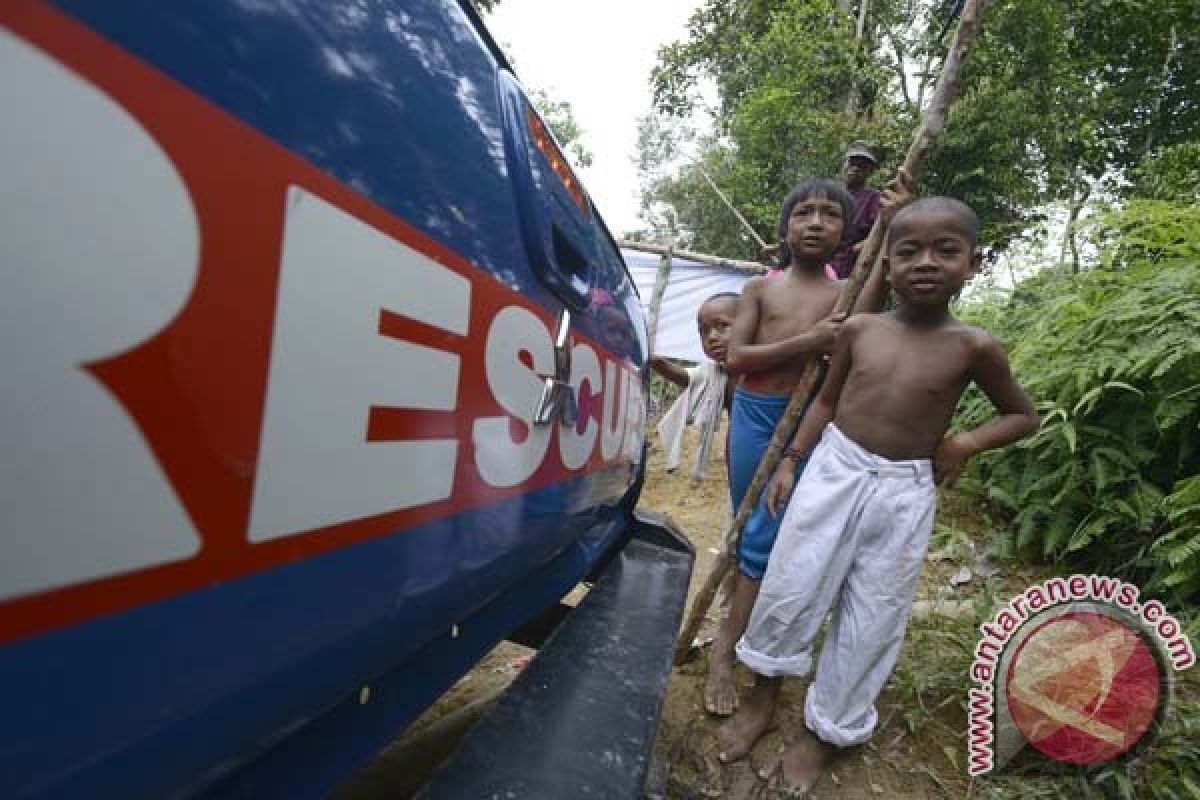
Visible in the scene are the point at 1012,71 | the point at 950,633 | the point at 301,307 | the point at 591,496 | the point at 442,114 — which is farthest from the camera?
the point at 1012,71

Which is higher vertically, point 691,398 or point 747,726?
point 691,398

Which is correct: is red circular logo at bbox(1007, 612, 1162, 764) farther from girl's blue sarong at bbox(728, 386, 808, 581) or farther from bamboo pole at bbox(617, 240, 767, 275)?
bamboo pole at bbox(617, 240, 767, 275)

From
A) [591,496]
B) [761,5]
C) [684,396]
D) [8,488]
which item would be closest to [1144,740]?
[591,496]

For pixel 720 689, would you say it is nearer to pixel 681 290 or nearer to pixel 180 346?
pixel 180 346

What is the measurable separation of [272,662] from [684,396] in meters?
4.22

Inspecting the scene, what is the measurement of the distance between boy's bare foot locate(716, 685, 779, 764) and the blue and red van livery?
114 centimetres

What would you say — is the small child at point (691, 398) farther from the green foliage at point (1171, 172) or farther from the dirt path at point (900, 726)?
the green foliage at point (1171, 172)

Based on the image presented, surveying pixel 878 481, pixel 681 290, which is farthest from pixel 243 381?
pixel 681 290

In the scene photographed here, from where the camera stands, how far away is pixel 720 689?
1.77 metres

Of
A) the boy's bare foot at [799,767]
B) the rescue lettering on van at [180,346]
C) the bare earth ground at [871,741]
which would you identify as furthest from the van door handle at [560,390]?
the boy's bare foot at [799,767]

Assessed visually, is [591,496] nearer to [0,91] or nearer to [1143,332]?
[0,91]

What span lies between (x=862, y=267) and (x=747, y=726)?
137 cm

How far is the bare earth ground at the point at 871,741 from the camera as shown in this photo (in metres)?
1.23

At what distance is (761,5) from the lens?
936 centimetres
